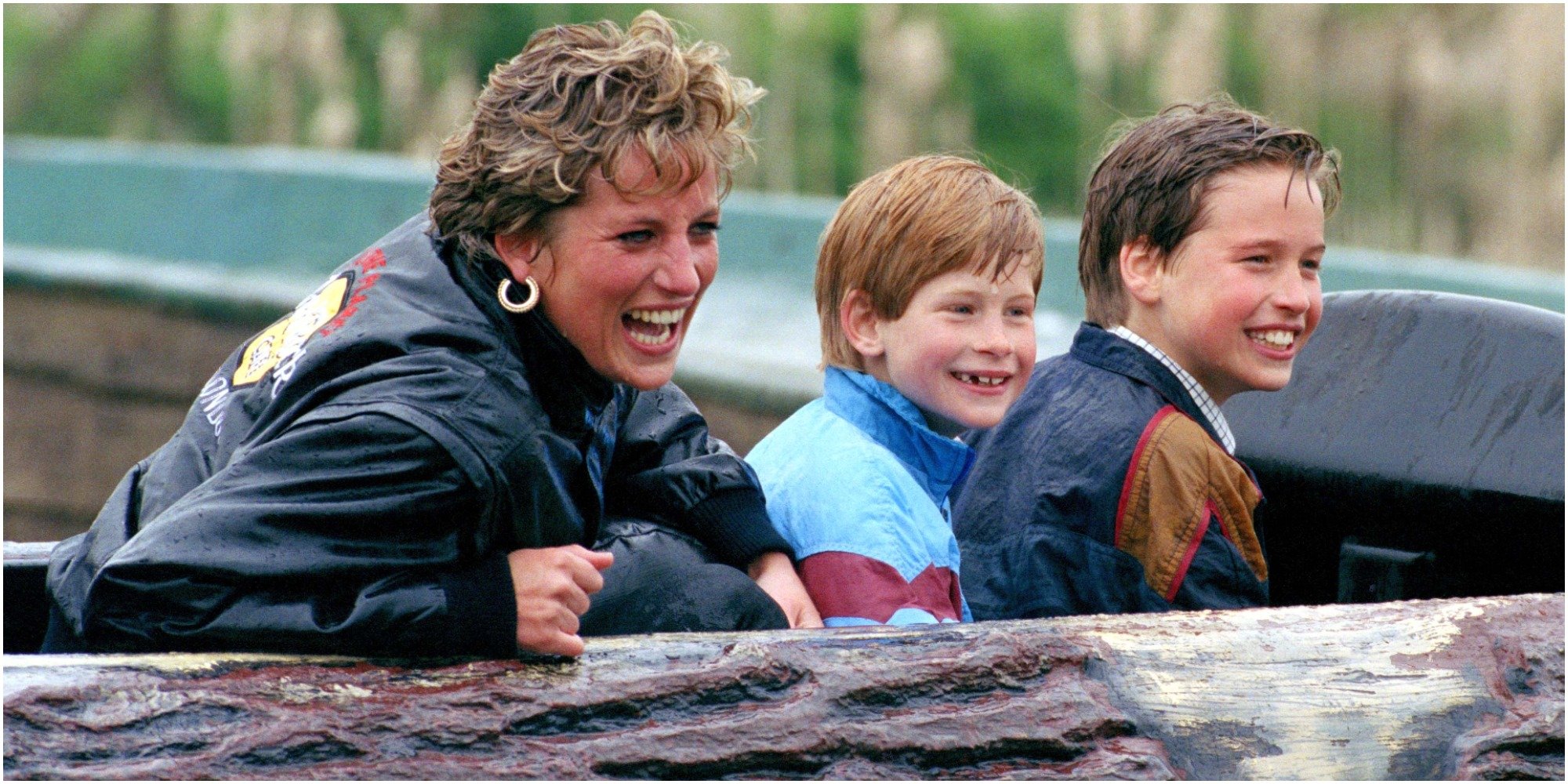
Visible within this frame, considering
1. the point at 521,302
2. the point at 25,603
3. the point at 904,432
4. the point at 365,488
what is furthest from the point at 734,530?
the point at 25,603

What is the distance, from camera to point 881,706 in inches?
61.2

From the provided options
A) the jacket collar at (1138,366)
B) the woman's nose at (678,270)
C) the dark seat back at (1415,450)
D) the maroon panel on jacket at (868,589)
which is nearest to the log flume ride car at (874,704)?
the maroon panel on jacket at (868,589)

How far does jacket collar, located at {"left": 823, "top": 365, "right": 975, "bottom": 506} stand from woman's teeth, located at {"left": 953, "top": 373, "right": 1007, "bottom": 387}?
0.23 feet

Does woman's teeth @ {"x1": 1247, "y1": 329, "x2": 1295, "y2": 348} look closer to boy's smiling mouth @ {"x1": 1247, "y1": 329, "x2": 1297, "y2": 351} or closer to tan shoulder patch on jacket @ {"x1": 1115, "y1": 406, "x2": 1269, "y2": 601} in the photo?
boy's smiling mouth @ {"x1": 1247, "y1": 329, "x2": 1297, "y2": 351}

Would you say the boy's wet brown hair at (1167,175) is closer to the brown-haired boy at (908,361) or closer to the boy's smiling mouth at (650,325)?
the brown-haired boy at (908,361)

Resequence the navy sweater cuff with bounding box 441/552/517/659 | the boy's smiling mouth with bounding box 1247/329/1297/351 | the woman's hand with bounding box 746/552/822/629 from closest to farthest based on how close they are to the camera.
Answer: the navy sweater cuff with bounding box 441/552/517/659 → the woman's hand with bounding box 746/552/822/629 → the boy's smiling mouth with bounding box 1247/329/1297/351

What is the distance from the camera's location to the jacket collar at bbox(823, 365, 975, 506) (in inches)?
83.1

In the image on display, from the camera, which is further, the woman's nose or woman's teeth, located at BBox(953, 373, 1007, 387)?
woman's teeth, located at BBox(953, 373, 1007, 387)

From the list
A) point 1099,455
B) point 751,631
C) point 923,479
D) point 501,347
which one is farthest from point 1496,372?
point 501,347

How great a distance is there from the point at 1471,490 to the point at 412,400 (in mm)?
1571

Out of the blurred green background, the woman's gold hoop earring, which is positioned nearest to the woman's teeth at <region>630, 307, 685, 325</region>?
the woman's gold hoop earring

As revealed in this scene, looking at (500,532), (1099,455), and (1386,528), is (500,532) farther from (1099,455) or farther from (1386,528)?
(1386,528)

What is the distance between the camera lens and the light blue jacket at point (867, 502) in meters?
→ 1.94

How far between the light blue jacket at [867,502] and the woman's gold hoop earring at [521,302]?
0.46m
